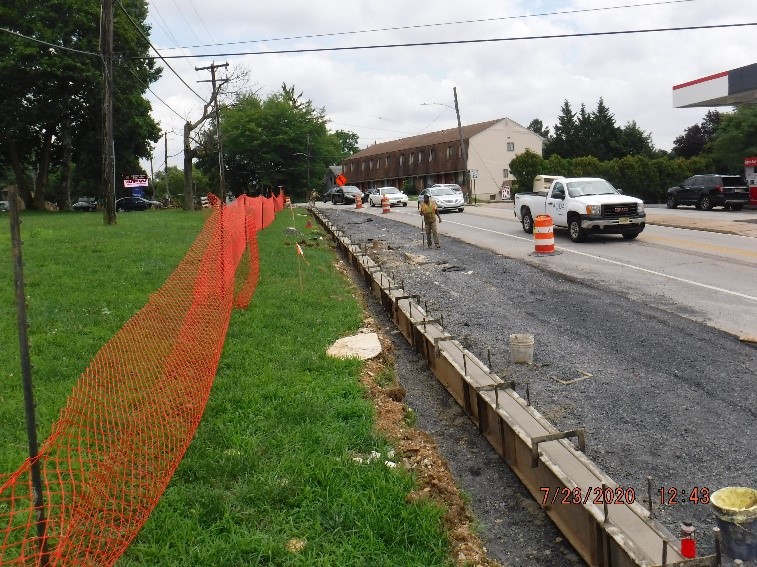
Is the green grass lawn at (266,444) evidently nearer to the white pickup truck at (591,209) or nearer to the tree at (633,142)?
the white pickup truck at (591,209)

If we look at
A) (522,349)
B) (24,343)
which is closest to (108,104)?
(522,349)

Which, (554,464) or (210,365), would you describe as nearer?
(554,464)

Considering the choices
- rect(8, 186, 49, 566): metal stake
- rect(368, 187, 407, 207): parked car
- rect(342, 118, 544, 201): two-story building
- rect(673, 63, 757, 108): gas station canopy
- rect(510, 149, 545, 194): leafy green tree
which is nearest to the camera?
rect(8, 186, 49, 566): metal stake

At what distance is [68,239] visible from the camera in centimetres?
1755

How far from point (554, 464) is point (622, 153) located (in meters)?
74.1

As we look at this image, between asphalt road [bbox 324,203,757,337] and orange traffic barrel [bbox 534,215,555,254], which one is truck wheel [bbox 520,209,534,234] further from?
orange traffic barrel [bbox 534,215,555,254]

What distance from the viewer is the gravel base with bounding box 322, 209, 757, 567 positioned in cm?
459

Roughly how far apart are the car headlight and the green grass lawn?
1014 centimetres

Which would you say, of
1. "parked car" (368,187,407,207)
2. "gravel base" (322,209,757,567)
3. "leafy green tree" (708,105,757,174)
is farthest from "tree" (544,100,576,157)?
"gravel base" (322,209,757,567)

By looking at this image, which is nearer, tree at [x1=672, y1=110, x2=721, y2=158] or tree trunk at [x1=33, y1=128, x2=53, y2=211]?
tree trunk at [x1=33, y1=128, x2=53, y2=211]

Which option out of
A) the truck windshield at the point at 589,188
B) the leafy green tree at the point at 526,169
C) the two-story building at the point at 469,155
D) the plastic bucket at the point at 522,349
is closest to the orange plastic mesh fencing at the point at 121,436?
the plastic bucket at the point at 522,349

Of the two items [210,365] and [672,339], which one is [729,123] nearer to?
[672,339]

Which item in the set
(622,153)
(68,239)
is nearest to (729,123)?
(622,153)
